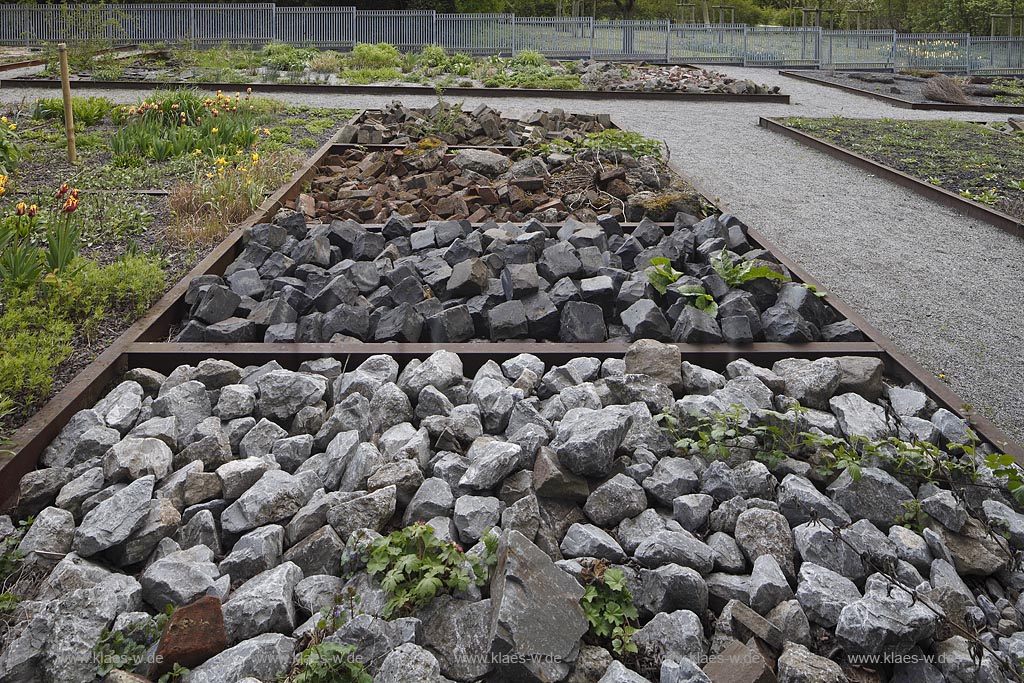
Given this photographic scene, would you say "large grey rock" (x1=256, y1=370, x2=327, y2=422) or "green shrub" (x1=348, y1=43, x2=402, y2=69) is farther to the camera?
"green shrub" (x1=348, y1=43, x2=402, y2=69)

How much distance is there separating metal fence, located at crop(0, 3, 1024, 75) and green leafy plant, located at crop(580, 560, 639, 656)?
25061 millimetres

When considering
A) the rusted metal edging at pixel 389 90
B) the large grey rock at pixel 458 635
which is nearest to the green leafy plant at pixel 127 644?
the large grey rock at pixel 458 635

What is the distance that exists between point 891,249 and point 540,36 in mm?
21352

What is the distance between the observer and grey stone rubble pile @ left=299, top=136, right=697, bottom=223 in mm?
6586

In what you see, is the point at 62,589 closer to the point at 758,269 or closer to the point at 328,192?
the point at 758,269

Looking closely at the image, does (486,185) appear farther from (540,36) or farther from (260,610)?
(540,36)

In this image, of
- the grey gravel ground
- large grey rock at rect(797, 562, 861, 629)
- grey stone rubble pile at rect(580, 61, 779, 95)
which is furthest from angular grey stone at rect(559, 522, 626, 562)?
grey stone rubble pile at rect(580, 61, 779, 95)

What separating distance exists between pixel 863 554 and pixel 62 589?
7.60ft

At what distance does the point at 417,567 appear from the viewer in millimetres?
2348

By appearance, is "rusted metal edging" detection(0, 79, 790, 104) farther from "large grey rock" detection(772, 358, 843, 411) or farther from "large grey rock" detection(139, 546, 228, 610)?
"large grey rock" detection(139, 546, 228, 610)

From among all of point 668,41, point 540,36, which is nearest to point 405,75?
point 540,36

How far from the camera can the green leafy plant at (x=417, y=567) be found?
2.29m

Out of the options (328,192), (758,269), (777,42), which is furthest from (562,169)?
(777,42)

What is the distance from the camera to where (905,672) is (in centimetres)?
225
